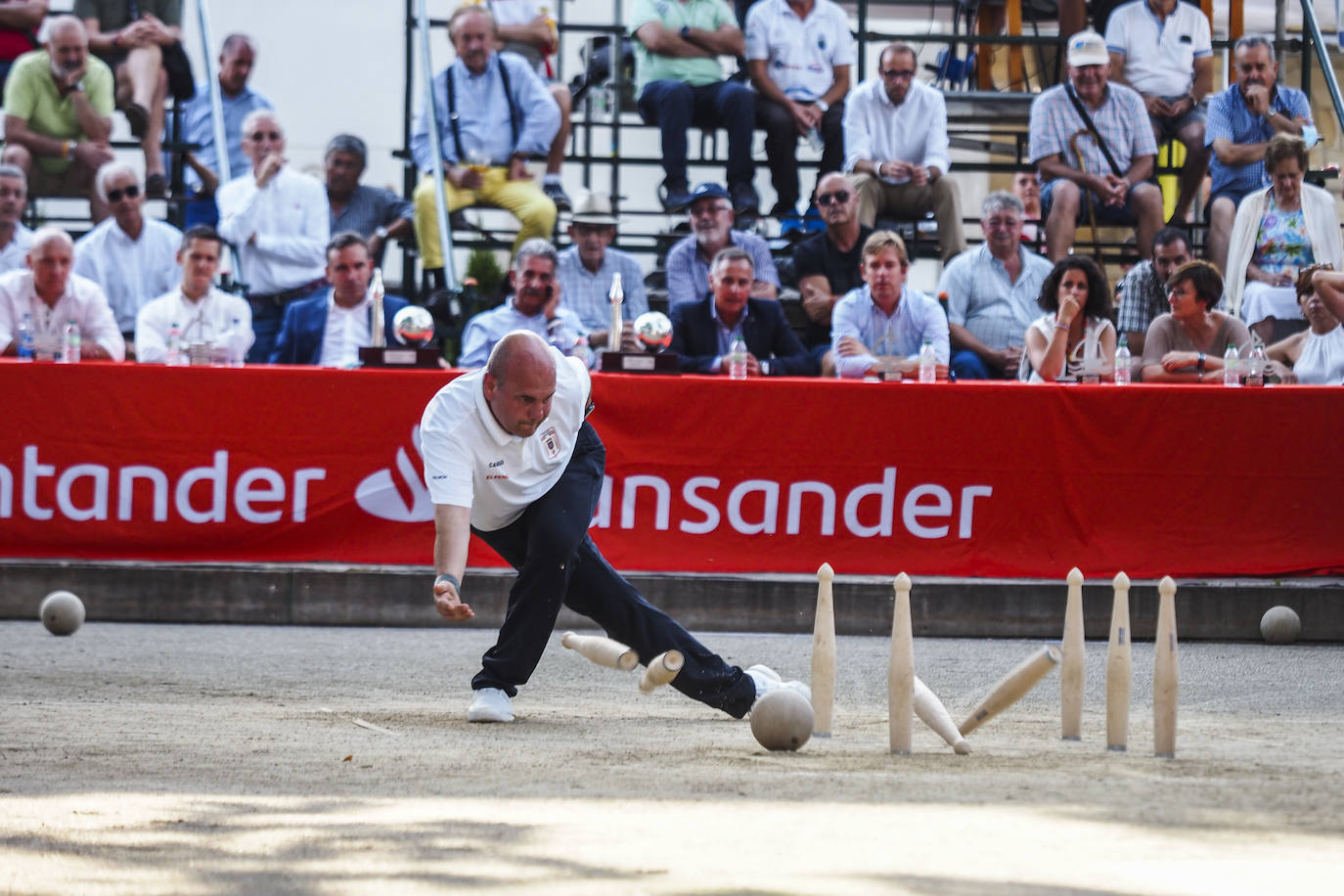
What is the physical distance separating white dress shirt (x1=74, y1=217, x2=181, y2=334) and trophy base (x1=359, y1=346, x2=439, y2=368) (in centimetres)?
309

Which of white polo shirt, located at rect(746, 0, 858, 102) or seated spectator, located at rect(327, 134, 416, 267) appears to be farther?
white polo shirt, located at rect(746, 0, 858, 102)

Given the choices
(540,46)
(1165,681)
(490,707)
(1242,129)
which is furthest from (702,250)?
(1165,681)

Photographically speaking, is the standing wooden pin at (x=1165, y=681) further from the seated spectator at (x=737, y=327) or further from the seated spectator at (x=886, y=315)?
the seated spectator at (x=737, y=327)

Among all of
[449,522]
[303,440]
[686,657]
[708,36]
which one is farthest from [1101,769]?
[708,36]

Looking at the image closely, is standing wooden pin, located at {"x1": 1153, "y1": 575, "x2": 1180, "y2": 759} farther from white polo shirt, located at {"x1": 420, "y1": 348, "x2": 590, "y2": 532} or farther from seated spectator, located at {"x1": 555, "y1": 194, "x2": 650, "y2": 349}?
seated spectator, located at {"x1": 555, "y1": 194, "x2": 650, "y2": 349}

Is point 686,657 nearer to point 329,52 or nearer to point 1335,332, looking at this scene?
point 1335,332

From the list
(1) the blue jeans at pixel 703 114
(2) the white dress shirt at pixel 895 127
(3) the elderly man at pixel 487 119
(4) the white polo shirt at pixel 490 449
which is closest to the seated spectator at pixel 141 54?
(3) the elderly man at pixel 487 119

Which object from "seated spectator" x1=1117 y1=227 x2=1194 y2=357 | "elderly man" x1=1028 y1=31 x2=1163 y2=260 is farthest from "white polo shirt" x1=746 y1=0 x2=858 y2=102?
"seated spectator" x1=1117 y1=227 x2=1194 y2=357

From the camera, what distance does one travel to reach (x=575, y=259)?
12.4 m

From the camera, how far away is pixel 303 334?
447 inches

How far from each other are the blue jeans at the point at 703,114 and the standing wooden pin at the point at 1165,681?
8282mm

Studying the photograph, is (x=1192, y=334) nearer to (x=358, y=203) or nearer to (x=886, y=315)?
(x=886, y=315)

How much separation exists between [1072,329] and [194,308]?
5712mm

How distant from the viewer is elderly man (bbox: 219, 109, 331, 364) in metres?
12.6
